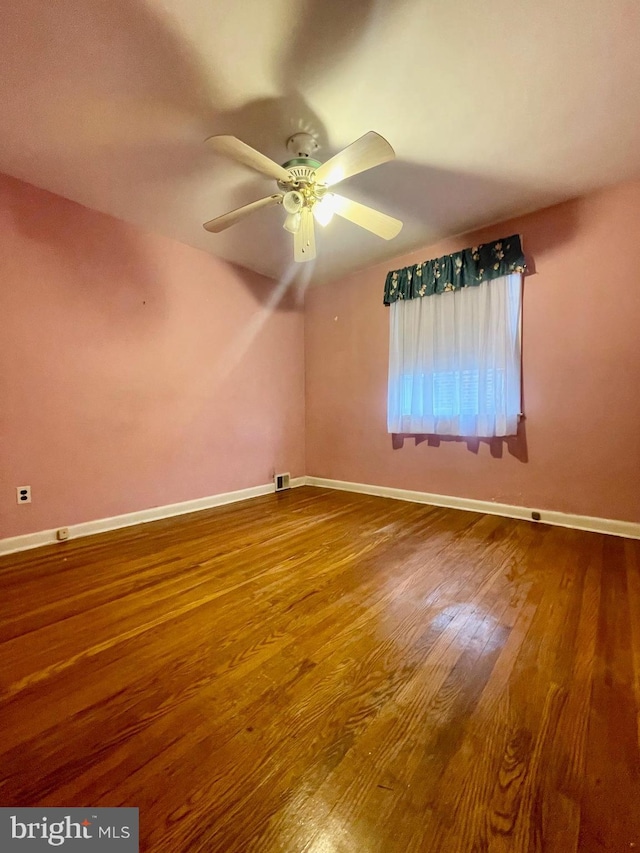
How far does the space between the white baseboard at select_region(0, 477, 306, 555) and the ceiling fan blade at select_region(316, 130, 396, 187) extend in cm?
259

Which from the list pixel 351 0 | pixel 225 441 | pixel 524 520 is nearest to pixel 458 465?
pixel 524 520

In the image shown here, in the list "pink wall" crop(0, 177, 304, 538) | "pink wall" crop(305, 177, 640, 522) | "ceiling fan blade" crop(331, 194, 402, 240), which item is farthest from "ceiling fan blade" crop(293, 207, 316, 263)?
"pink wall" crop(305, 177, 640, 522)

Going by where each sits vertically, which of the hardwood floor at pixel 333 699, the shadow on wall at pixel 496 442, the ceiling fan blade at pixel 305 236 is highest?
the ceiling fan blade at pixel 305 236

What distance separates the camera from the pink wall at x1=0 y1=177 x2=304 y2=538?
7.37 feet

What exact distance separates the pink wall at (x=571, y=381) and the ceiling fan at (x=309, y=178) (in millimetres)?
1349

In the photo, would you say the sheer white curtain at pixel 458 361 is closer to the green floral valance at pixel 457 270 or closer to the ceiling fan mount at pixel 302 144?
the green floral valance at pixel 457 270

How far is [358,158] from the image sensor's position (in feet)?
5.32

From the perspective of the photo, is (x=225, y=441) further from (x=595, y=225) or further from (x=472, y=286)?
(x=595, y=225)

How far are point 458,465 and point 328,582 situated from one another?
1.82 meters

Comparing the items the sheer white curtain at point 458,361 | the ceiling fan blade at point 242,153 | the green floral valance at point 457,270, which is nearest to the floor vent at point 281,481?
the sheer white curtain at point 458,361

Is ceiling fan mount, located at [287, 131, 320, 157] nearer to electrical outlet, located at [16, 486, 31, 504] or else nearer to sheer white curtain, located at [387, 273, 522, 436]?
sheer white curtain, located at [387, 273, 522, 436]

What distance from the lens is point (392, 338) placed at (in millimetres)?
3393

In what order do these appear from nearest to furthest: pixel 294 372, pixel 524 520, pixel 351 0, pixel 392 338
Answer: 1. pixel 351 0
2. pixel 524 520
3. pixel 392 338
4. pixel 294 372

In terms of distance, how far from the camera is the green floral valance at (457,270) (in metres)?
2.71
